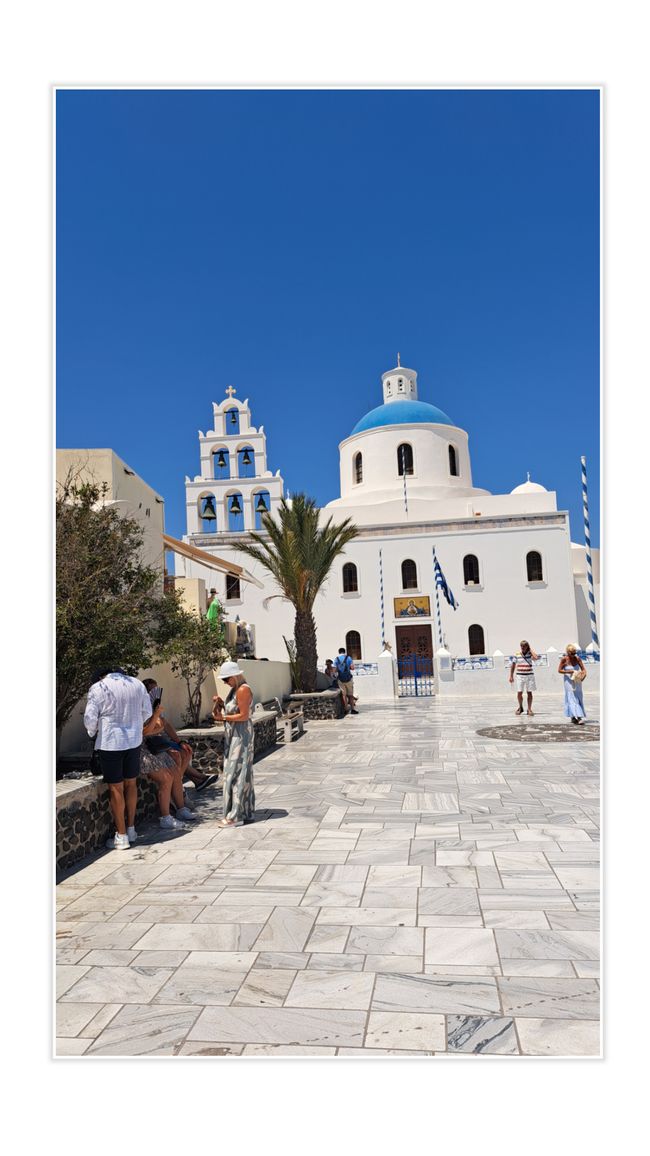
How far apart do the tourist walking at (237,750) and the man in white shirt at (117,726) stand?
697mm

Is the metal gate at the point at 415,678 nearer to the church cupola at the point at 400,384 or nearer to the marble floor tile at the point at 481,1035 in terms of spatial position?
the church cupola at the point at 400,384

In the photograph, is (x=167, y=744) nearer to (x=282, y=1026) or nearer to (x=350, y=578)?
(x=282, y=1026)

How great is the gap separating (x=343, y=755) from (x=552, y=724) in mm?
4006

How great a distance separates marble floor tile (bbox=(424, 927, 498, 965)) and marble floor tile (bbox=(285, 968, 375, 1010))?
1.12 feet

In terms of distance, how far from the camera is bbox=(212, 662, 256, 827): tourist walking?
5805 millimetres

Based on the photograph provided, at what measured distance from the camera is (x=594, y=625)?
27.3 metres

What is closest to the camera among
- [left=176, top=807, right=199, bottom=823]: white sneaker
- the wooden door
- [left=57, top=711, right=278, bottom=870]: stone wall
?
[left=57, top=711, right=278, bottom=870]: stone wall

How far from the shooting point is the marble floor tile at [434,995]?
2.82m

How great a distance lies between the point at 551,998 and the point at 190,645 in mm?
5817

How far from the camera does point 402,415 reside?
1265 inches

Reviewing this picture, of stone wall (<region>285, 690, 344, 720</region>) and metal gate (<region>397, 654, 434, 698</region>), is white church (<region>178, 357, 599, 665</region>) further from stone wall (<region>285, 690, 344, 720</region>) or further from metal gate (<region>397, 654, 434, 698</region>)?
stone wall (<region>285, 690, 344, 720</region>)

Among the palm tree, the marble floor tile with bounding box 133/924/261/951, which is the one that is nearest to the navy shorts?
the marble floor tile with bounding box 133/924/261/951

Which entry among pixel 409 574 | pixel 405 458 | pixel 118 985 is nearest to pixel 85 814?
pixel 118 985
